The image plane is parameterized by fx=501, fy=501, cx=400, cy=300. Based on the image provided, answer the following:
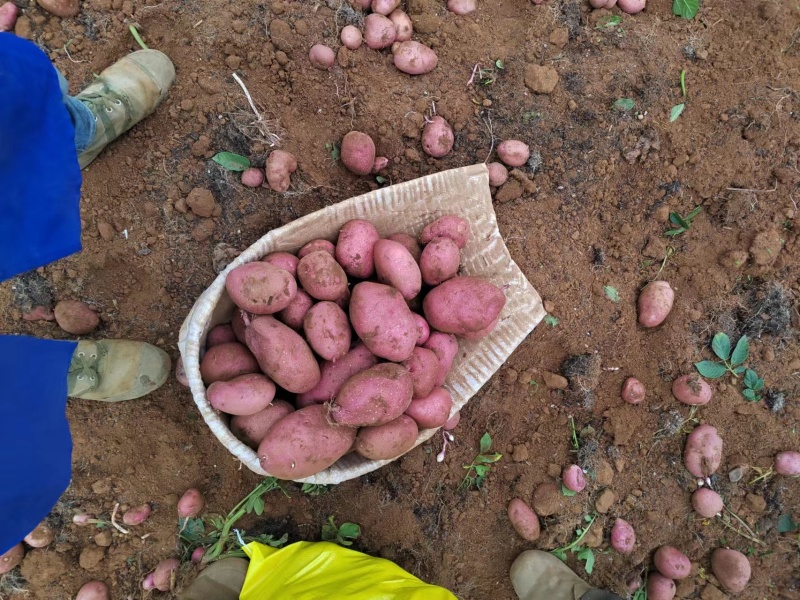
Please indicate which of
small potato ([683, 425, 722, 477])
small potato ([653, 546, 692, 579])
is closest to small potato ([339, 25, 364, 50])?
small potato ([683, 425, 722, 477])

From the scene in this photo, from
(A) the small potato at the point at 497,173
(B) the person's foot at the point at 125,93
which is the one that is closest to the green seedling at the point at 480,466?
(A) the small potato at the point at 497,173

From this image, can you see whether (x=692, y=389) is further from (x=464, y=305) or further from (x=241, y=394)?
(x=241, y=394)

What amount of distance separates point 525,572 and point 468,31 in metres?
2.45

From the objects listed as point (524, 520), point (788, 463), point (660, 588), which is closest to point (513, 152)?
point (524, 520)

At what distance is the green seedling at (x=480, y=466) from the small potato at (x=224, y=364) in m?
1.08

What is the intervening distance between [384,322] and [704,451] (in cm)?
172

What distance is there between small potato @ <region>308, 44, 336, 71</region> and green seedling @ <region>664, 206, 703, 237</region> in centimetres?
171

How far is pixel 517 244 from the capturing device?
2256 millimetres

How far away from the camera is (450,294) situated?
1.80m

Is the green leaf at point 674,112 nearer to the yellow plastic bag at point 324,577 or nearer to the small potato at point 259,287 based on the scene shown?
the small potato at point 259,287

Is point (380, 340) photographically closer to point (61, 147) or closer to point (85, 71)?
point (61, 147)

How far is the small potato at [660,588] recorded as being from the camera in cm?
230

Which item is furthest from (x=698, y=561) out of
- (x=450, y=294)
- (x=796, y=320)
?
(x=450, y=294)

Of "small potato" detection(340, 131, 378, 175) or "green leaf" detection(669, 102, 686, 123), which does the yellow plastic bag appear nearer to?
"small potato" detection(340, 131, 378, 175)
